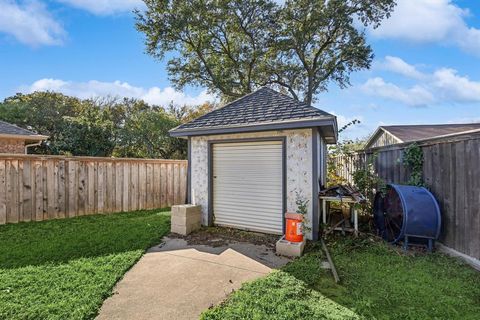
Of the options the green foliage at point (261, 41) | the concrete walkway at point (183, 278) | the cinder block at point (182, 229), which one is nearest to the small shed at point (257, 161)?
the cinder block at point (182, 229)

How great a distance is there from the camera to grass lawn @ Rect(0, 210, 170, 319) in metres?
2.76

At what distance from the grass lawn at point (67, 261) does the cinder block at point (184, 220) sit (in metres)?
0.26

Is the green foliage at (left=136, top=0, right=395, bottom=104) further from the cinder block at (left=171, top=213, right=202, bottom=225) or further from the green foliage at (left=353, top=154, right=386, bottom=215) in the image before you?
the cinder block at (left=171, top=213, right=202, bottom=225)

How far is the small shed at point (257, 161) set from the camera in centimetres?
534

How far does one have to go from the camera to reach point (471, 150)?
156 inches

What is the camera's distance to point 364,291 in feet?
10.5

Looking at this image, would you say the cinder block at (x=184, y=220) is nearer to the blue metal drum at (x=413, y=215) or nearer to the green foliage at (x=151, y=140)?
the blue metal drum at (x=413, y=215)

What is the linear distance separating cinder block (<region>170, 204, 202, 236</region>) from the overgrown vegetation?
1011 centimetres

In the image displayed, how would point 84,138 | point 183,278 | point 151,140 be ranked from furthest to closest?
point 151,140 < point 84,138 < point 183,278

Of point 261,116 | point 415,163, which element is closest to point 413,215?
point 415,163

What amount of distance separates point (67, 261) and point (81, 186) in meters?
3.69

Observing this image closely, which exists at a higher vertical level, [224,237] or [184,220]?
[184,220]

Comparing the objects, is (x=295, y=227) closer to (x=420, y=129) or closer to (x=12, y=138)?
(x=12, y=138)

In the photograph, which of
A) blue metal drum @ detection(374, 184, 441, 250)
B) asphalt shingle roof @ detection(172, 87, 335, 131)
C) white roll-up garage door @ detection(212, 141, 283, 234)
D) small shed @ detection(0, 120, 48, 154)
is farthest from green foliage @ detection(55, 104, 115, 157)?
blue metal drum @ detection(374, 184, 441, 250)
